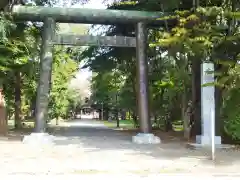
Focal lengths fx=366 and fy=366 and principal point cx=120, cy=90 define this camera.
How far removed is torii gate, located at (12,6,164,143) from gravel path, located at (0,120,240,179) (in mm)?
2051

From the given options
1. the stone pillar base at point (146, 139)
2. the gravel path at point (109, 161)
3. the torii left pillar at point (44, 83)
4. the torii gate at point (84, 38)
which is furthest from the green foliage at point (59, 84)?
the gravel path at point (109, 161)

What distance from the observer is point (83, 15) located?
1459cm

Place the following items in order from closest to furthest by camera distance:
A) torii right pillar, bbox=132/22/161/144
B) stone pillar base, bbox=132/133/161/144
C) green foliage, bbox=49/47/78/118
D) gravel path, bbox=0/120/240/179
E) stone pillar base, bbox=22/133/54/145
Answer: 1. gravel path, bbox=0/120/240/179
2. stone pillar base, bbox=22/133/54/145
3. stone pillar base, bbox=132/133/161/144
4. torii right pillar, bbox=132/22/161/144
5. green foliage, bbox=49/47/78/118

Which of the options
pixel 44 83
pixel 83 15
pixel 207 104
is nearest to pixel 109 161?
pixel 207 104

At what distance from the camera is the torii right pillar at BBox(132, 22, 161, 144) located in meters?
14.2

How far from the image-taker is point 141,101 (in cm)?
1455

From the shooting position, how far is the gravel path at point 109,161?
25.9ft

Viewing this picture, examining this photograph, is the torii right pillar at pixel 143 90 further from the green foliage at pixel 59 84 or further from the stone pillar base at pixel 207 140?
the green foliage at pixel 59 84

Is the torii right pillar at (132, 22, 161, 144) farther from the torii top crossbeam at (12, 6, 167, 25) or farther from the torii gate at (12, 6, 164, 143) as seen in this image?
the torii top crossbeam at (12, 6, 167, 25)

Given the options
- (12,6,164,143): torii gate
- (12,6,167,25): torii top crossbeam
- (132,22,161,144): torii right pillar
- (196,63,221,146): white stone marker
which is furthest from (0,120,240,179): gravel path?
(12,6,167,25): torii top crossbeam

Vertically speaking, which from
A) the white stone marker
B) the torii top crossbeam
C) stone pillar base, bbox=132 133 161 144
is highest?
the torii top crossbeam

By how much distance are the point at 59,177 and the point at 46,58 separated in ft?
25.9

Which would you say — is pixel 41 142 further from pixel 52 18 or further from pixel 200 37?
pixel 200 37

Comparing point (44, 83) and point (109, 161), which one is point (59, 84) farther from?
point (109, 161)
